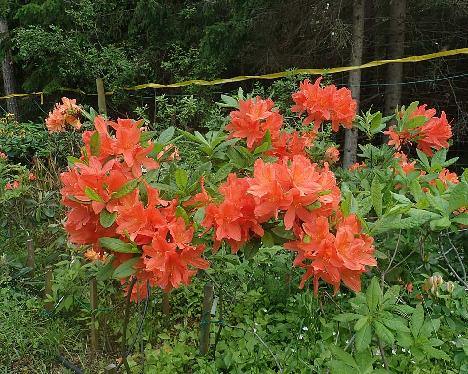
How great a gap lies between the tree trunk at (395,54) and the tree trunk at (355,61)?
1.63 ft

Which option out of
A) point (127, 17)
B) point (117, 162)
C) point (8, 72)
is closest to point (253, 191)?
point (117, 162)

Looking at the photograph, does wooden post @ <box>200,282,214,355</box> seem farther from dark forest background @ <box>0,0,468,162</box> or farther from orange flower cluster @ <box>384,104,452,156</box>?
dark forest background @ <box>0,0,468,162</box>

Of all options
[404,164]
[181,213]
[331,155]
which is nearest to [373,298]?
[181,213]

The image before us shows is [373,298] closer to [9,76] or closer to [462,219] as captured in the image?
[462,219]

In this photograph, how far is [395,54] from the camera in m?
6.36

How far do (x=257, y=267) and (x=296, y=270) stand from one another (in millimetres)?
234

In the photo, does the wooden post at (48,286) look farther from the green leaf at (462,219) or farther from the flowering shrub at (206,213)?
the green leaf at (462,219)

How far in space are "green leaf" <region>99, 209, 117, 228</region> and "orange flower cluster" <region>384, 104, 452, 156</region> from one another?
116 cm

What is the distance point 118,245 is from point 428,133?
1.21 m

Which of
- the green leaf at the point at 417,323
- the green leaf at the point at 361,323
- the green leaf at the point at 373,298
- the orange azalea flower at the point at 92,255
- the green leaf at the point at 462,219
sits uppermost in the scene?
the green leaf at the point at 462,219

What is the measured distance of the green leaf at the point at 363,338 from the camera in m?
1.02

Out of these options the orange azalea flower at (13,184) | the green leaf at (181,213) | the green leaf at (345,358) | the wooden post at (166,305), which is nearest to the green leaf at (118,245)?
the green leaf at (181,213)

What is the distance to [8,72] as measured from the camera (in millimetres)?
9641

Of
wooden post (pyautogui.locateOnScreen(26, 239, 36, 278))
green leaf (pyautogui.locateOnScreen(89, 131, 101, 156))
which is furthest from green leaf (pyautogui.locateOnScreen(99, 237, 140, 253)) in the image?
wooden post (pyautogui.locateOnScreen(26, 239, 36, 278))
